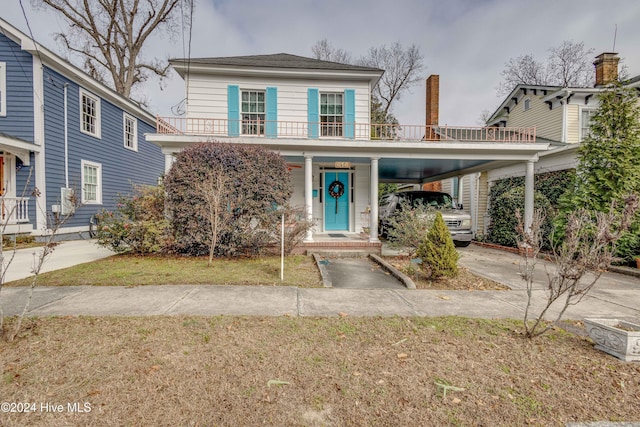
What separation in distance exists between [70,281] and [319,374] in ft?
16.5

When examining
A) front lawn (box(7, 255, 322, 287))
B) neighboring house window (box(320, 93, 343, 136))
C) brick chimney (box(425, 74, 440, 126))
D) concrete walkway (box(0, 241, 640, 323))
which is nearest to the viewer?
concrete walkway (box(0, 241, 640, 323))

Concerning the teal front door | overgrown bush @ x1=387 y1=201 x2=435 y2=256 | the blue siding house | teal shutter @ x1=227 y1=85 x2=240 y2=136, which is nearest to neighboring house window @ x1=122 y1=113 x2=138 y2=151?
the blue siding house

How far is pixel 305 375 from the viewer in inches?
98.6

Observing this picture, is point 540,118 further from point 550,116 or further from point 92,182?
point 92,182

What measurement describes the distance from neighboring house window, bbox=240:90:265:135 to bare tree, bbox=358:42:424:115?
58.6 ft

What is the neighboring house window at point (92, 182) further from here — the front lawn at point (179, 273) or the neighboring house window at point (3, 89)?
the front lawn at point (179, 273)

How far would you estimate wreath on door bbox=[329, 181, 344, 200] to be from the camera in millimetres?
11195

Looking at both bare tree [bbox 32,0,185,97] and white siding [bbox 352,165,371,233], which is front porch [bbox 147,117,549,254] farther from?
bare tree [bbox 32,0,185,97]

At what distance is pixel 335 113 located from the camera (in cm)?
1080

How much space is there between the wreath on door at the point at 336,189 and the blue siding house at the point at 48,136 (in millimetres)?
6479

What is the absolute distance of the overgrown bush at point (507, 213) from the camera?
10255mm

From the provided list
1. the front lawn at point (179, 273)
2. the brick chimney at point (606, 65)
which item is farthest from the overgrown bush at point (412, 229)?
the brick chimney at point (606, 65)

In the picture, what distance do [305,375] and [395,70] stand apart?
28231 mm

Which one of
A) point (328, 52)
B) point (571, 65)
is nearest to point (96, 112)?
point (328, 52)
